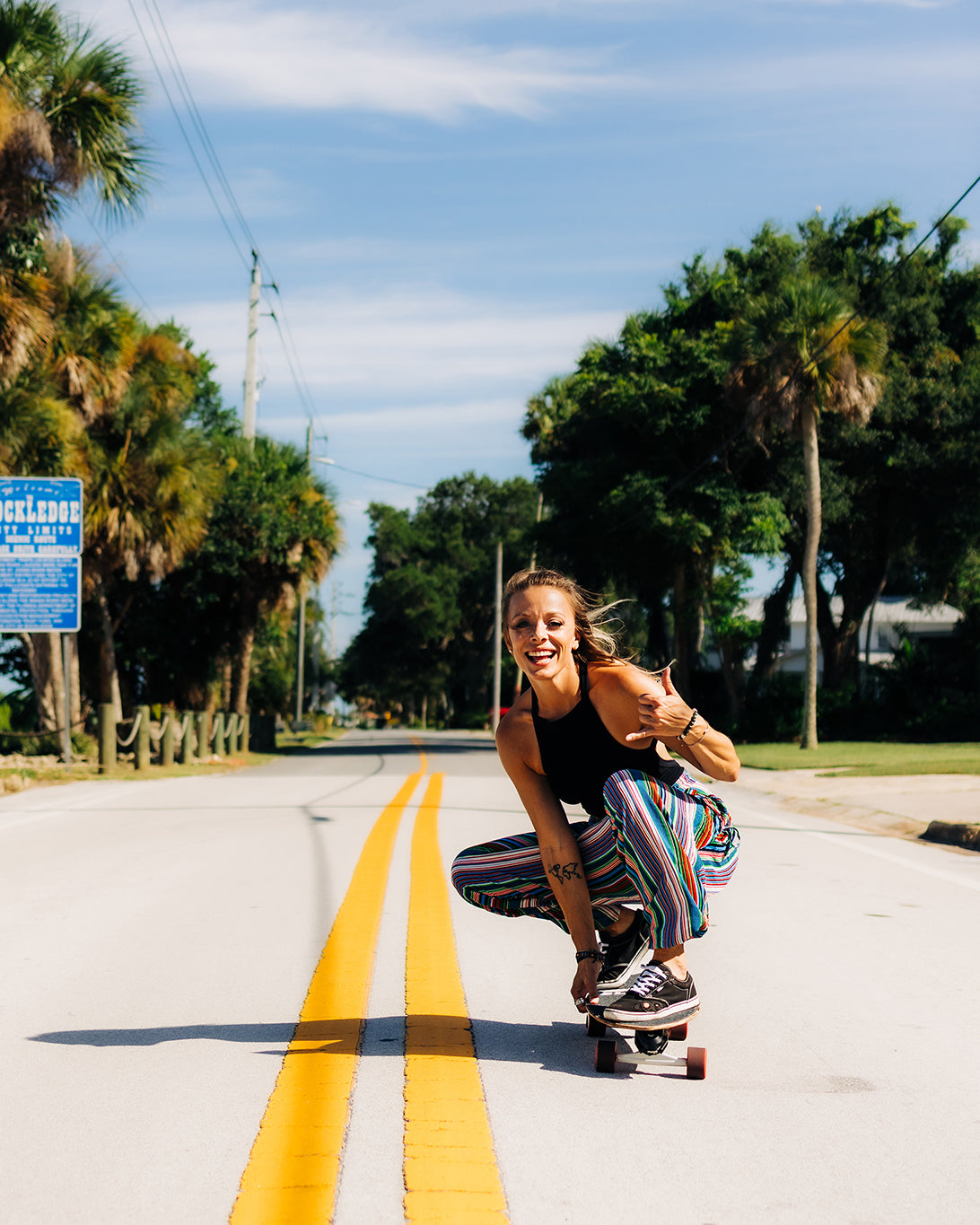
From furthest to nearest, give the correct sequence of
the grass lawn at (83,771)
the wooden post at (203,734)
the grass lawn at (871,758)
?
A: the wooden post at (203,734) < the grass lawn at (871,758) < the grass lawn at (83,771)

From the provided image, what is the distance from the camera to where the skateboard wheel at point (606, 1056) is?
3902 millimetres

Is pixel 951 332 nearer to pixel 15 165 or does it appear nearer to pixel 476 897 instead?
pixel 15 165

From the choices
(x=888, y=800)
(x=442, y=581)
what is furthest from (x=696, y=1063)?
(x=442, y=581)

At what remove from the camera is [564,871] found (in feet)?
13.4

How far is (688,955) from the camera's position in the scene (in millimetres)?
5887

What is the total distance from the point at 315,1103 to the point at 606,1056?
88 centimetres

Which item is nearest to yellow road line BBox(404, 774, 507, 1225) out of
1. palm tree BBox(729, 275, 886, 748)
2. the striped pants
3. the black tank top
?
the striped pants

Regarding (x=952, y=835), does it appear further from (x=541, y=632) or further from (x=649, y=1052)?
(x=541, y=632)

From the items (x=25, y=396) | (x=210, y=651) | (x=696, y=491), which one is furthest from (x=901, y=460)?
(x=25, y=396)

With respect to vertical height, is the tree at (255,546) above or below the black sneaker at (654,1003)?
above

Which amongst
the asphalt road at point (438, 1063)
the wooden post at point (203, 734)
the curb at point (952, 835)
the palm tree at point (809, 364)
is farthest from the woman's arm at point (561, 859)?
the palm tree at point (809, 364)

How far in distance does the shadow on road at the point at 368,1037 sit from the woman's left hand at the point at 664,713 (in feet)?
3.50

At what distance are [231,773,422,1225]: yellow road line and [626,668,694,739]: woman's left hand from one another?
1.32 metres

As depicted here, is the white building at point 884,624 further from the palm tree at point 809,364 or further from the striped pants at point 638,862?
the striped pants at point 638,862
